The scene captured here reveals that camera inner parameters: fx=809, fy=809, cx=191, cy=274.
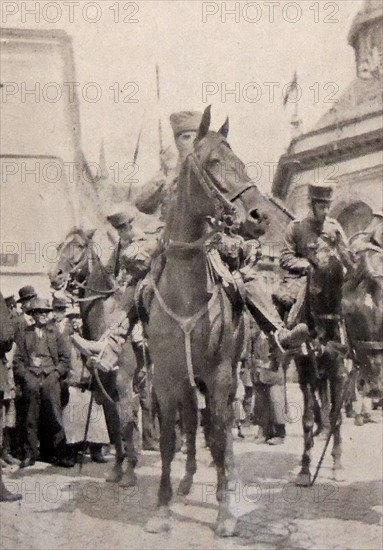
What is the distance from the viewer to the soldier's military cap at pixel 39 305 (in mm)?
4395

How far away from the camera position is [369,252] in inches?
174

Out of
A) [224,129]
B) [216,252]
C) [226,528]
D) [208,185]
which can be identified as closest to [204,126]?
[224,129]

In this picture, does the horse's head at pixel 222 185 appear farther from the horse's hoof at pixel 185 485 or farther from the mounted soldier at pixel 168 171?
the horse's hoof at pixel 185 485

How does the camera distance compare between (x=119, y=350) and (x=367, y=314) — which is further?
(x=367, y=314)

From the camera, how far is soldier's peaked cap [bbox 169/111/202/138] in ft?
13.7

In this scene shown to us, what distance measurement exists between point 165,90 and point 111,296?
1.14 metres

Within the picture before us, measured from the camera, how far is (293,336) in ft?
14.0

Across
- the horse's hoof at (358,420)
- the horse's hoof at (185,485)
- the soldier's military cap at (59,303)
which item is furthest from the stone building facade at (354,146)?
the horse's hoof at (185,485)

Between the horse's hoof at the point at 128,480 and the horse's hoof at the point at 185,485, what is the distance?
0.78ft

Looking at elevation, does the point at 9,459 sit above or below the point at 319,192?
below

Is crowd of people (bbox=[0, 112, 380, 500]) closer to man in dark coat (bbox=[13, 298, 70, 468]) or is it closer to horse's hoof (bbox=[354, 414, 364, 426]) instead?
man in dark coat (bbox=[13, 298, 70, 468])

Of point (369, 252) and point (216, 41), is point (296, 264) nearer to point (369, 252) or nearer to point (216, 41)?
point (369, 252)

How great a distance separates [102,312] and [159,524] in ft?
3.77

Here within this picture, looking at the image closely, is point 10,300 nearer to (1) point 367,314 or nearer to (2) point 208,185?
Result: (2) point 208,185
